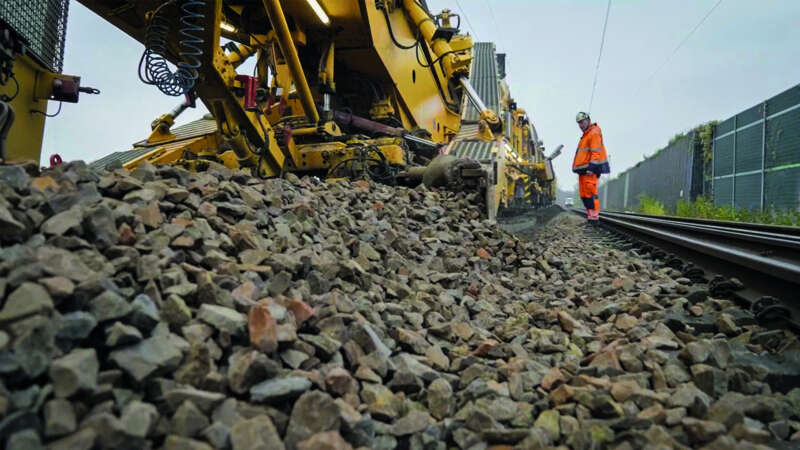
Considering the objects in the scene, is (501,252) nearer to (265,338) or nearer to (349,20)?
(265,338)

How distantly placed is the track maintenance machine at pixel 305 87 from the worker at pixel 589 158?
1.38m

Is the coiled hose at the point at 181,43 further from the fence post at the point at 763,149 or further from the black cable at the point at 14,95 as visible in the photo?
the fence post at the point at 763,149

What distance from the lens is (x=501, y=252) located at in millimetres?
3982

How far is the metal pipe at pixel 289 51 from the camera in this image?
459cm

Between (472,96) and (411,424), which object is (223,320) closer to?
(411,424)

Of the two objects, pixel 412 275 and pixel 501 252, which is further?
pixel 501 252

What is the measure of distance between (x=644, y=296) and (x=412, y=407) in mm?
1726

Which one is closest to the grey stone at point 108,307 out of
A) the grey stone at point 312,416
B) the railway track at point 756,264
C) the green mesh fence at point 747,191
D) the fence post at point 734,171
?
the grey stone at point 312,416

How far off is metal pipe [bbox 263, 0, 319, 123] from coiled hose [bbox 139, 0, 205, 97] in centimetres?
77

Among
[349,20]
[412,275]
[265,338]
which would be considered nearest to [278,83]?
[349,20]

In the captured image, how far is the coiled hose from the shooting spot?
3830mm

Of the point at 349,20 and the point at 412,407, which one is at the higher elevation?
the point at 349,20

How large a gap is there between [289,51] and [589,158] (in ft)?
16.2

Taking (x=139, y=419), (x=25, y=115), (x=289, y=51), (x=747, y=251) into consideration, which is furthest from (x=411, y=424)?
(x=289, y=51)
